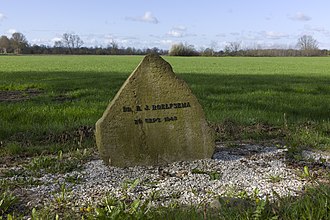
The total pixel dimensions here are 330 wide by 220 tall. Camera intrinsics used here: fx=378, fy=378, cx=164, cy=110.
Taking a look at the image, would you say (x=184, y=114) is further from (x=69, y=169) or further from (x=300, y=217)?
(x=300, y=217)

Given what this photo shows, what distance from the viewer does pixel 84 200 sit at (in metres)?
3.74

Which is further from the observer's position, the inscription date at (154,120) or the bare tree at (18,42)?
the bare tree at (18,42)

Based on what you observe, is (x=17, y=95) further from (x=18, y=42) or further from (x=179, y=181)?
(x=18, y=42)

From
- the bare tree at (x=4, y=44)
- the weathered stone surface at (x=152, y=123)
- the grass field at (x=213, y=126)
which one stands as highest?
the bare tree at (x=4, y=44)

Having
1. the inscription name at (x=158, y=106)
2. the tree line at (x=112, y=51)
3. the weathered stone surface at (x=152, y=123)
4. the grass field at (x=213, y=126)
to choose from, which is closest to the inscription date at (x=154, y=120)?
the weathered stone surface at (x=152, y=123)

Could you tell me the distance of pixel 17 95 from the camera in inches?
463

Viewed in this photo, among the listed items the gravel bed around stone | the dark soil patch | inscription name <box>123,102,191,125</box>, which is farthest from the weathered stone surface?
the dark soil patch

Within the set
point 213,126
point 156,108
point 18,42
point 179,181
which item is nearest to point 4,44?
point 18,42

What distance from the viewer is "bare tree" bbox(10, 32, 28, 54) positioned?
94188 mm

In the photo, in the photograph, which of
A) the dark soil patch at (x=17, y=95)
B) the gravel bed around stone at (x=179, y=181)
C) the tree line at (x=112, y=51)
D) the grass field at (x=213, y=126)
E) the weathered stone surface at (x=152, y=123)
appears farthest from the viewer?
the tree line at (x=112, y=51)

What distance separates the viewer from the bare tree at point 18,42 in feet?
309

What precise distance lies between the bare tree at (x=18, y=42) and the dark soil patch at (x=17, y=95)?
288ft

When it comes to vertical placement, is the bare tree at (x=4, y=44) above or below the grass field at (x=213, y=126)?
above

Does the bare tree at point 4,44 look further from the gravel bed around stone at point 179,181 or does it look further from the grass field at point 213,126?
the gravel bed around stone at point 179,181
